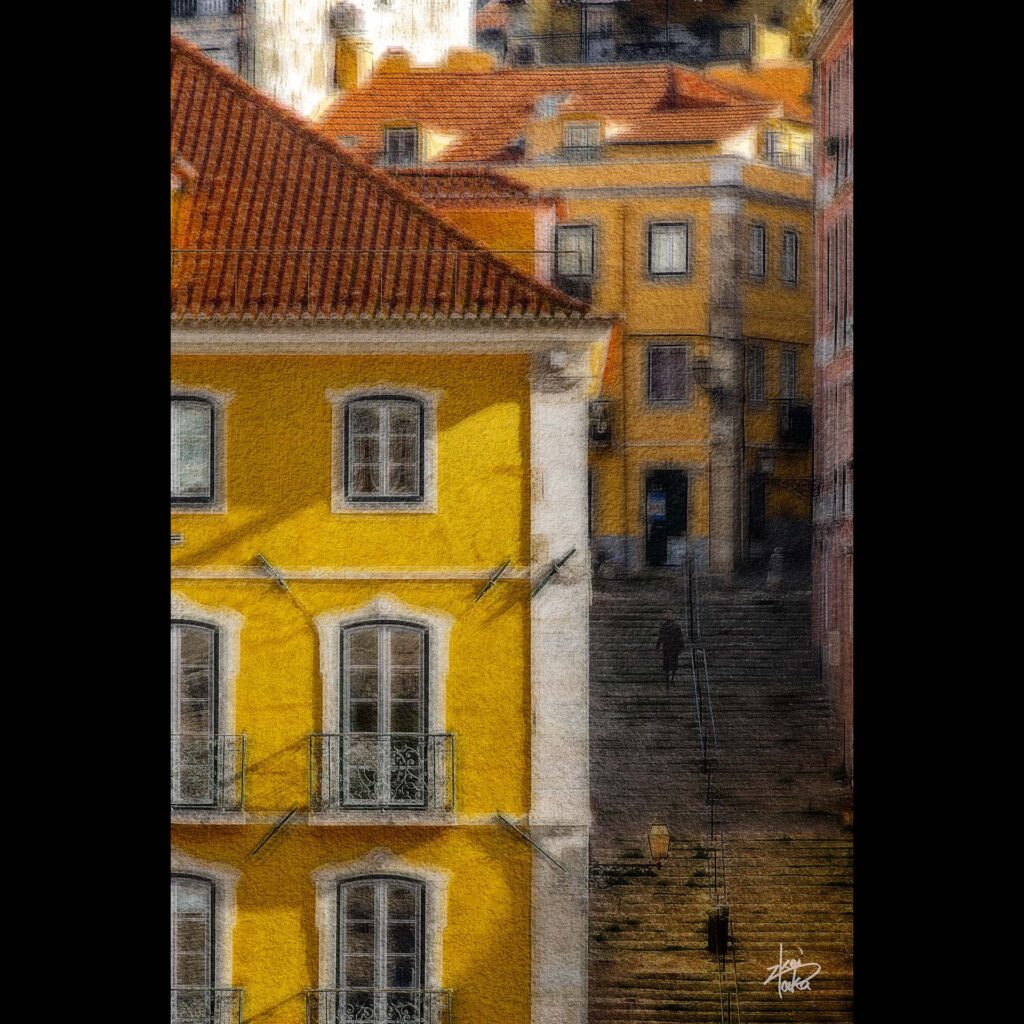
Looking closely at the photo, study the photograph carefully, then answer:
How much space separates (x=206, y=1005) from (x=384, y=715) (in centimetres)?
150

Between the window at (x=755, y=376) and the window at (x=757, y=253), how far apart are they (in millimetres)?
318

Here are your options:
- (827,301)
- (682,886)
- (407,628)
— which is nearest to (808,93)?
(827,301)

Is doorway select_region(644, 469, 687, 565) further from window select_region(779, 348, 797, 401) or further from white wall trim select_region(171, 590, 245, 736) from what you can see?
white wall trim select_region(171, 590, 245, 736)

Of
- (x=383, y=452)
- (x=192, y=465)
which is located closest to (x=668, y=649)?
(x=383, y=452)

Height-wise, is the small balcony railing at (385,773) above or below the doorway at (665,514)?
below

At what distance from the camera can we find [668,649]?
749 cm

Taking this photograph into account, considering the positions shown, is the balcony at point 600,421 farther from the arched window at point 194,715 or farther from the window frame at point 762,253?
the arched window at point 194,715

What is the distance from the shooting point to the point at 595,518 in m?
7.52

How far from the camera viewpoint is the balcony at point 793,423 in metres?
7.44

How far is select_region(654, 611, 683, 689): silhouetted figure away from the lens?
7.48 metres

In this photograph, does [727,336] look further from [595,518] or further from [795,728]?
[795,728]

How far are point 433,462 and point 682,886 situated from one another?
84.4 inches

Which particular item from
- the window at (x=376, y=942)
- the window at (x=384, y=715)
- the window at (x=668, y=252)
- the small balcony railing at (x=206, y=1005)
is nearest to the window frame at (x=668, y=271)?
the window at (x=668, y=252)

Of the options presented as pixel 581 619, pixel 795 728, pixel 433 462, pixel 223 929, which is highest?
pixel 433 462
